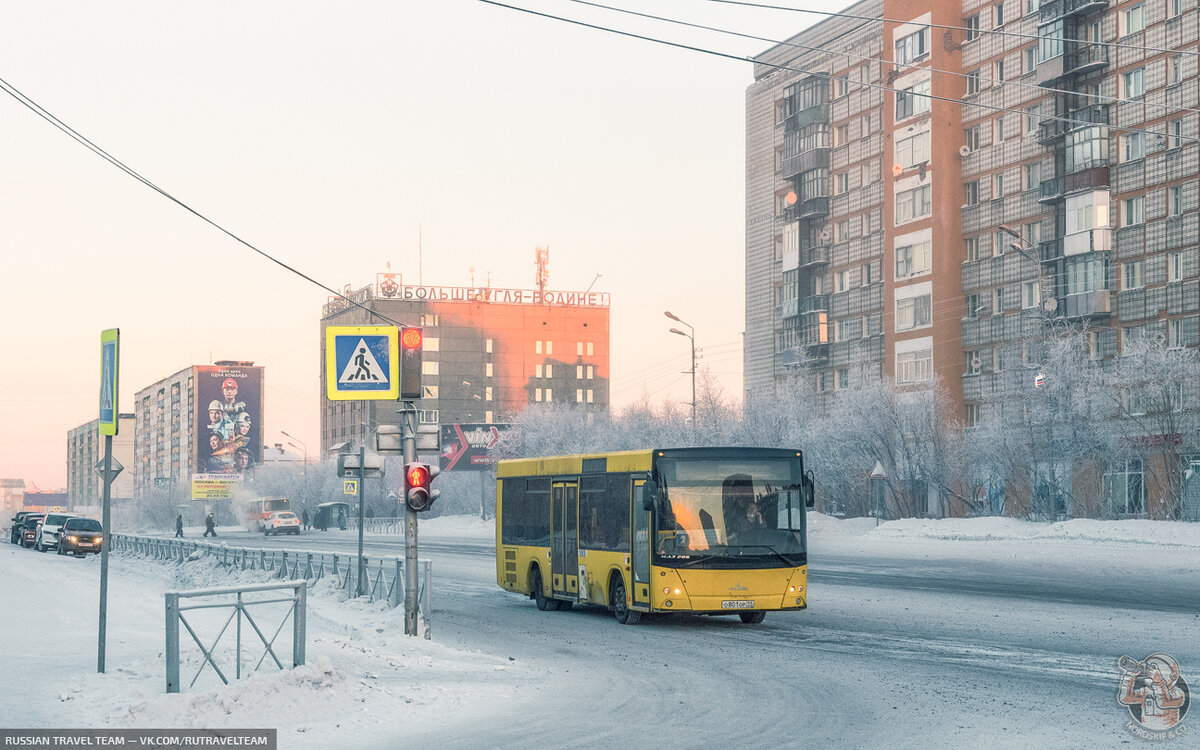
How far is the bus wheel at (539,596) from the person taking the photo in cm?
2378

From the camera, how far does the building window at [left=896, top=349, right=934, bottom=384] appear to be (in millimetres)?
69637

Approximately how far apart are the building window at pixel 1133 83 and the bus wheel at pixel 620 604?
151ft

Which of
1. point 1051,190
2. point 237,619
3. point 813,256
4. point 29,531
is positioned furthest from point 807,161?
point 237,619

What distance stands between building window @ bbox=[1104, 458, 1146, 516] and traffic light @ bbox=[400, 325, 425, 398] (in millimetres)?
44653

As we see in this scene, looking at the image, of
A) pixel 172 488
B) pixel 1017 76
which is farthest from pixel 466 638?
pixel 172 488

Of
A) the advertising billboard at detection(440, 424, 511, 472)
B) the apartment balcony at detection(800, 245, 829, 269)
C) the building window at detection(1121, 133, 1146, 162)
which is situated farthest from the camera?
the advertising billboard at detection(440, 424, 511, 472)

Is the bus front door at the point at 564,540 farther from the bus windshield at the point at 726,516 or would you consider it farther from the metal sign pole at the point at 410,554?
the metal sign pole at the point at 410,554

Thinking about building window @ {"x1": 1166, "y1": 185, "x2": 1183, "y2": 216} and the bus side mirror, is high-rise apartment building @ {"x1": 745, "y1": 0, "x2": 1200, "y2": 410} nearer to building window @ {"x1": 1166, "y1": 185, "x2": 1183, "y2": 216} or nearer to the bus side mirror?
building window @ {"x1": 1166, "y1": 185, "x2": 1183, "y2": 216}

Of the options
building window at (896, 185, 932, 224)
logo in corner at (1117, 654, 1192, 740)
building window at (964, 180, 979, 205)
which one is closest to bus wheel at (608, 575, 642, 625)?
logo in corner at (1117, 654, 1192, 740)

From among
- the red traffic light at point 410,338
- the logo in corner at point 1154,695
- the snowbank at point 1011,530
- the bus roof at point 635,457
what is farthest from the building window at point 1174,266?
the red traffic light at point 410,338

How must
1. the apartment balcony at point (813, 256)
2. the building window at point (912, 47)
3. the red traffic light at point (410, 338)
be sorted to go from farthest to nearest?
the apartment balcony at point (813, 256) → the building window at point (912, 47) → the red traffic light at point (410, 338)

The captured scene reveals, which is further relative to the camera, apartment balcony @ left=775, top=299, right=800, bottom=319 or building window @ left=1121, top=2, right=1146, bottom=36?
apartment balcony @ left=775, top=299, right=800, bottom=319

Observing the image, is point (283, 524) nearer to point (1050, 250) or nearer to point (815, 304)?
point (815, 304)

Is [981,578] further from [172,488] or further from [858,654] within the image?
[172,488]
